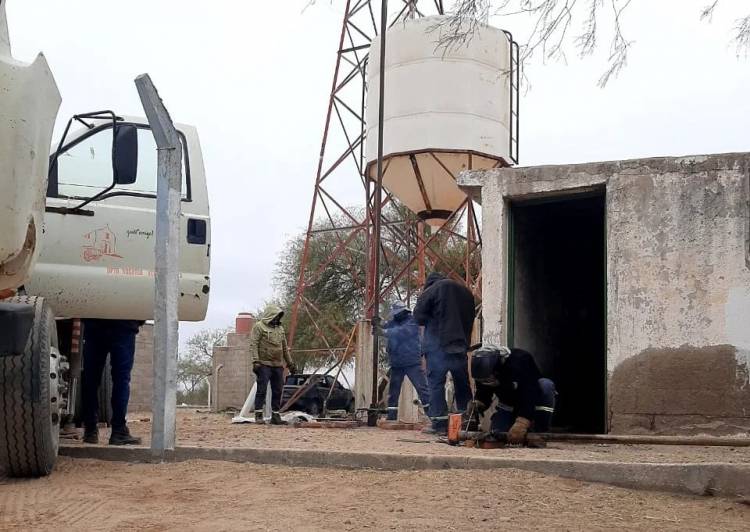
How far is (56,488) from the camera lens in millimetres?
5355

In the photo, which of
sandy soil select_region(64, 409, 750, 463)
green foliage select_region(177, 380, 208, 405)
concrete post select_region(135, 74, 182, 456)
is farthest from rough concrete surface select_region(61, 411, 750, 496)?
green foliage select_region(177, 380, 208, 405)

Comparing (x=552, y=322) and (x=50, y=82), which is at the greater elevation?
(x=50, y=82)

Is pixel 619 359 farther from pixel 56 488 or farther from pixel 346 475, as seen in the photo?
pixel 56 488

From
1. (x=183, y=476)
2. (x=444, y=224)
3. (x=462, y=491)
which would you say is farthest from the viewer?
(x=444, y=224)

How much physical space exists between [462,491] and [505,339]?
13.1 ft

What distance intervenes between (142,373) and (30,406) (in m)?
11.7

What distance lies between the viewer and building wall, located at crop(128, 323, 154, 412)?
54.0 ft

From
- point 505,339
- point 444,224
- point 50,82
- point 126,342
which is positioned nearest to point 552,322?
point 505,339

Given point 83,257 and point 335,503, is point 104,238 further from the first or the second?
point 335,503

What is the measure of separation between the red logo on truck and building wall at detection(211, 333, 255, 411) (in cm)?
1399

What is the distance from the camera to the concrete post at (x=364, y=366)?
44.2 ft

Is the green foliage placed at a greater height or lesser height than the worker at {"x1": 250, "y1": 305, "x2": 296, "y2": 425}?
lesser

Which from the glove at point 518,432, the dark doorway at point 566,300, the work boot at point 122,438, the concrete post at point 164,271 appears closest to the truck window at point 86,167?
the concrete post at point 164,271

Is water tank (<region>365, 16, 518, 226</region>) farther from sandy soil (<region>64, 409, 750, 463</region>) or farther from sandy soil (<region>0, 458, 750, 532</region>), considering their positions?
sandy soil (<region>0, 458, 750, 532</region>)
